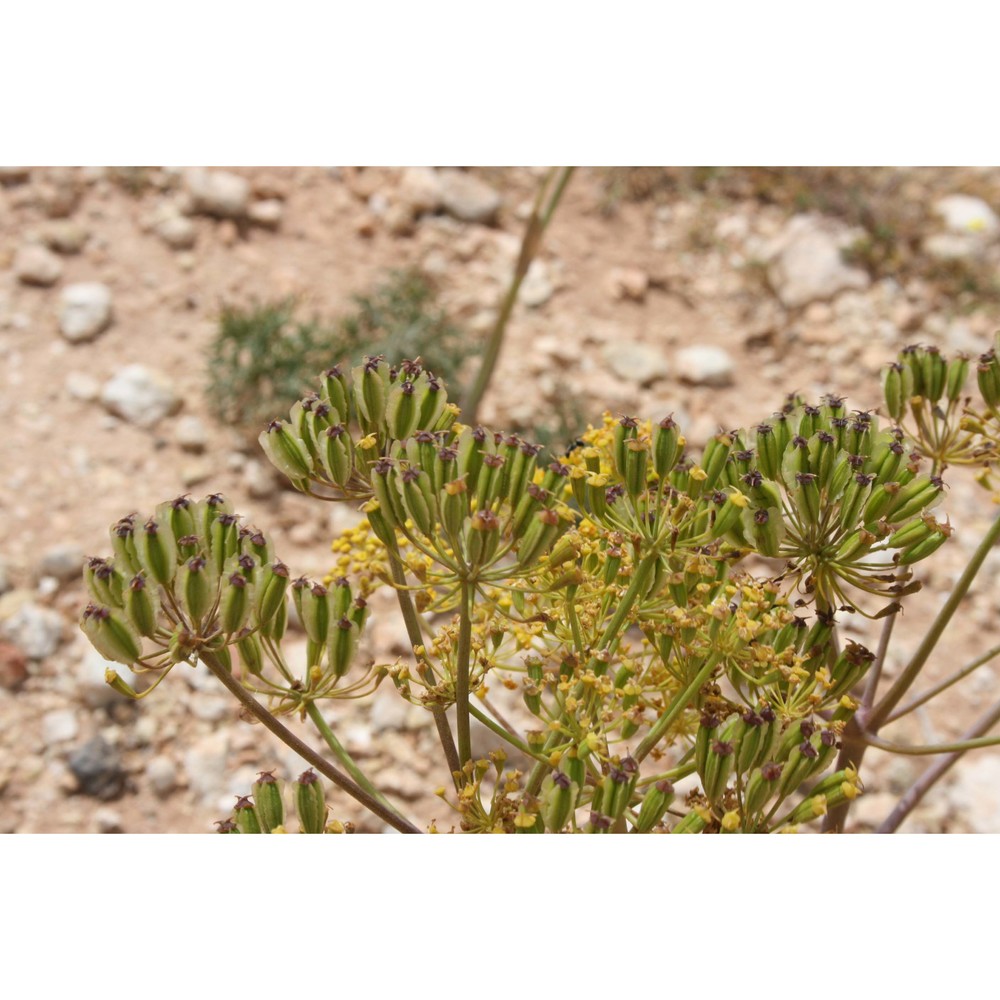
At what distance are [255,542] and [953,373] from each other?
1.16m

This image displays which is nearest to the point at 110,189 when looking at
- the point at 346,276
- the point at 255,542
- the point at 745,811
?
the point at 346,276

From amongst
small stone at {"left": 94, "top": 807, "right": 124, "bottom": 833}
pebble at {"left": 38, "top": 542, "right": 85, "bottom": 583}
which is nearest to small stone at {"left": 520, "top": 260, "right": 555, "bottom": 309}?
pebble at {"left": 38, "top": 542, "right": 85, "bottom": 583}

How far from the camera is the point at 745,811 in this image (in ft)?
4.24

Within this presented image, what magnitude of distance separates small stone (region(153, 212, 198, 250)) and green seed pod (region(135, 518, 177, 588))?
367cm

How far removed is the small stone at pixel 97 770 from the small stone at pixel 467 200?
2.88 m

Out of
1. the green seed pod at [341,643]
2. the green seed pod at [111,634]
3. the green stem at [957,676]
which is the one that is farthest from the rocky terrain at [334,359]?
the green seed pod at [111,634]

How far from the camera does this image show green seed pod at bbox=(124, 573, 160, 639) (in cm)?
118

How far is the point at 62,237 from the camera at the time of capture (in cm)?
445

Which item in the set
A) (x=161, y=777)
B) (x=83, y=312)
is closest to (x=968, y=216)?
(x=83, y=312)

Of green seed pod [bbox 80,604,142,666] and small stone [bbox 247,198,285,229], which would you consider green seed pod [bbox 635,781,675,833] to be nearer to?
green seed pod [bbox 80,604,142,666]

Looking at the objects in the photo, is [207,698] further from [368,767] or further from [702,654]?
[702,654]

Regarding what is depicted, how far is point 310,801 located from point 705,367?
354 cm

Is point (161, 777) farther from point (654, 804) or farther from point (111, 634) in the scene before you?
point (654, 804)

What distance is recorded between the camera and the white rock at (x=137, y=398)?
402 cm
